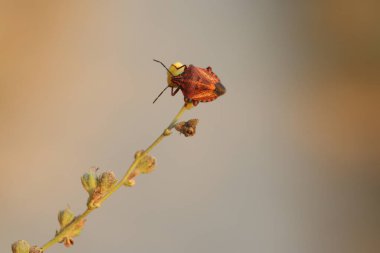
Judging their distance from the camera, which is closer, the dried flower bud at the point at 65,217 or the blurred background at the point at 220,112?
the dried flower bud at the point at 65,217

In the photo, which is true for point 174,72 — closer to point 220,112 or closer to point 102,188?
point 102,188

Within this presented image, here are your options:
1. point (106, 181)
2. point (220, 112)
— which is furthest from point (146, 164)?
point (220, 112)

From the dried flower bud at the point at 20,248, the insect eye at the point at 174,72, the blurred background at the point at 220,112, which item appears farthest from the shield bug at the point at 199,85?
the blurred background at the point at 220,112

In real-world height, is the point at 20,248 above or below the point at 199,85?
below

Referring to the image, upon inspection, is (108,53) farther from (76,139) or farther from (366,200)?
(366,200)

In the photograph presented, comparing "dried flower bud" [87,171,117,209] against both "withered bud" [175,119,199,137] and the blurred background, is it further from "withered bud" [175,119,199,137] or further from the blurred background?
the blurred background

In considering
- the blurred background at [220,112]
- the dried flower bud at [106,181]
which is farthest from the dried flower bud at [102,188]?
the blurred background at [220,112]

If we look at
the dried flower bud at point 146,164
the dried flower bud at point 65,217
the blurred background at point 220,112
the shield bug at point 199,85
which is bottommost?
the dried flower bud at point 65,217

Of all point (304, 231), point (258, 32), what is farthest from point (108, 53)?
point (304, 231)

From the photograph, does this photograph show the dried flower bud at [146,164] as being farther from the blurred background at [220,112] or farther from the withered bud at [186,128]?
the blurred background at [220,112]

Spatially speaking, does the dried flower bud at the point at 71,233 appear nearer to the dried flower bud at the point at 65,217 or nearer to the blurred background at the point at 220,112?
the dried flower bud at the point at 65,217

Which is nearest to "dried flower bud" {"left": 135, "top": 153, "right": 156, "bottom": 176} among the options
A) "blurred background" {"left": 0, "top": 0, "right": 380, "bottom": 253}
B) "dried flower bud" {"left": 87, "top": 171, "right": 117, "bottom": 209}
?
"dried flower bud" {"left": 87, "top": 171, "right": 117, "bottom": 209}

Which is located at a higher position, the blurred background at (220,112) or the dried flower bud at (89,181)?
the blurred background at (220,112)
